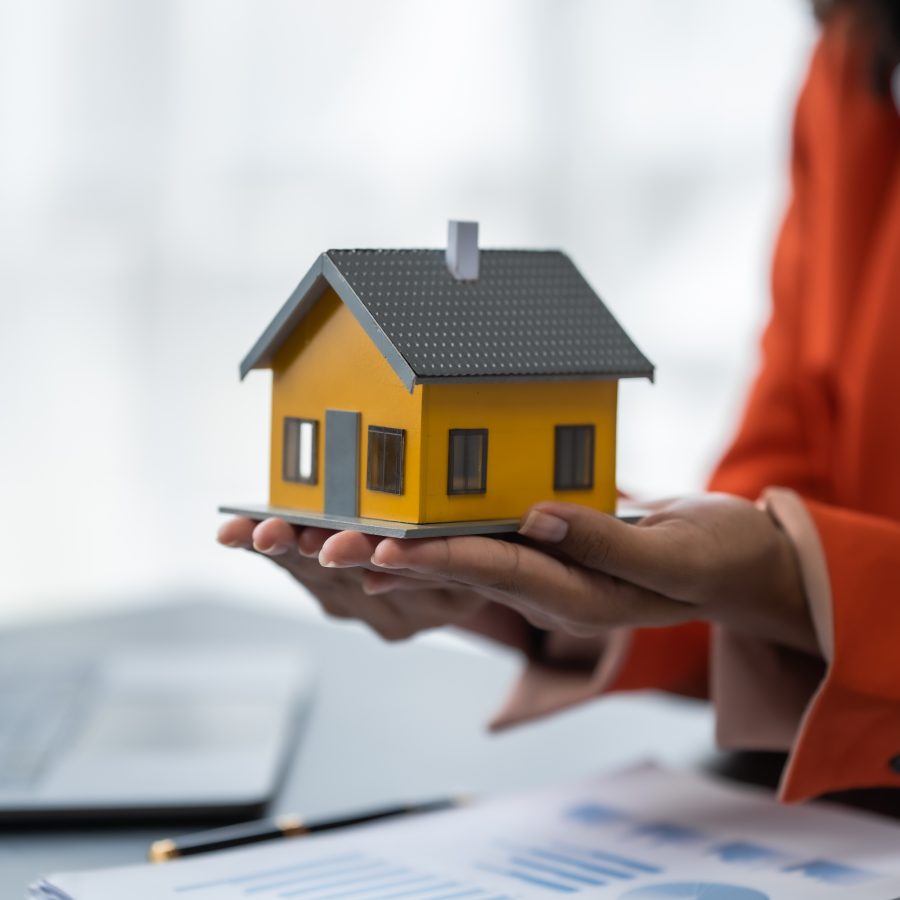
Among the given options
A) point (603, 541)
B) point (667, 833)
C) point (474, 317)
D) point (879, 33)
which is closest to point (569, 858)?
point (667, 833)

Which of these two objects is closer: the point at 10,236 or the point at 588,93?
the point at 588,93

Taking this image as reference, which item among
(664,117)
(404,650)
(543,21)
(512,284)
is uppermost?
(543,21)

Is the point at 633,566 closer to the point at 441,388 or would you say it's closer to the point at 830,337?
the point at 441,388

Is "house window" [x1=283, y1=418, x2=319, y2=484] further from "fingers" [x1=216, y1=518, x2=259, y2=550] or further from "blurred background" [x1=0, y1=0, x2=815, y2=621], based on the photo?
"blurred background" [x1=0, y1=0, x2=815, y2=621]

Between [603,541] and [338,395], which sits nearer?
[603,541]

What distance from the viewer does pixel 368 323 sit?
0.68 meters

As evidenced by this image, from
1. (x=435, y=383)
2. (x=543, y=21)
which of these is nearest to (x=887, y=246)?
(x=435, y=383)

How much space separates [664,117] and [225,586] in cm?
137

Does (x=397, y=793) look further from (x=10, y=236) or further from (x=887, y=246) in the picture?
(x=10, y=236)

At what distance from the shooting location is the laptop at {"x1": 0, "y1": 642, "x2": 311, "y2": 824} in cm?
82

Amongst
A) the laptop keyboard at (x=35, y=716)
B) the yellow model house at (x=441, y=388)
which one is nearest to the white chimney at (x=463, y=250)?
the yellow model house at (x=441, y=388)

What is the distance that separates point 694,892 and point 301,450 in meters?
0.32

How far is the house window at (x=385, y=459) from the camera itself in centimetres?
69

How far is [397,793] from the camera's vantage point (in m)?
0.89
